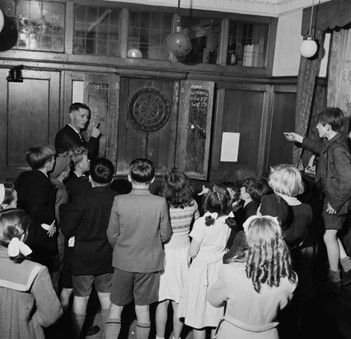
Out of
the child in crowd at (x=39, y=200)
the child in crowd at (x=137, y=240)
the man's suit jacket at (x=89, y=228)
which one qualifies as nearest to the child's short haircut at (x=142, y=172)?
the child in crowd at (x=137, y=240)

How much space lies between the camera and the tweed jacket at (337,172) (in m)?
5.07

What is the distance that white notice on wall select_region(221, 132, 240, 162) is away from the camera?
23.7 ft

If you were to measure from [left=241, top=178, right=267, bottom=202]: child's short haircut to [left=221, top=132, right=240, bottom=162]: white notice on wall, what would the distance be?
9.48 feet

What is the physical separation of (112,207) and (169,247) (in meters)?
0.61

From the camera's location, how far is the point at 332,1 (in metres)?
5.96

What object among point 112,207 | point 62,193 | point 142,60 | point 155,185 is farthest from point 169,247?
point 142,60

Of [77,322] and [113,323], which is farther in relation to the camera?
[77,322]

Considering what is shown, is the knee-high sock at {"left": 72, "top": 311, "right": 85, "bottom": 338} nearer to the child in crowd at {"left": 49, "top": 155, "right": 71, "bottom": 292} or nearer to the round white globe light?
the child in crowd at {"left": 49, "top": 155, "right": 71, "bottom": 292}

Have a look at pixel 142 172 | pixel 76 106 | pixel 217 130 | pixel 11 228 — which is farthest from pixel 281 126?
pixel 11 228

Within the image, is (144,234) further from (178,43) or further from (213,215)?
(178,43)

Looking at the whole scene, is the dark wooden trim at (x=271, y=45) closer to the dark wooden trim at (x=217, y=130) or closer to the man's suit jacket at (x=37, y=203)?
the dark wooden trim at (x=217, y=130)

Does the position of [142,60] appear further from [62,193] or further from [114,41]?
[62,193]

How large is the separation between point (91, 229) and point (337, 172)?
8.55ft

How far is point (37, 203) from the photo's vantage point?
167 inches
